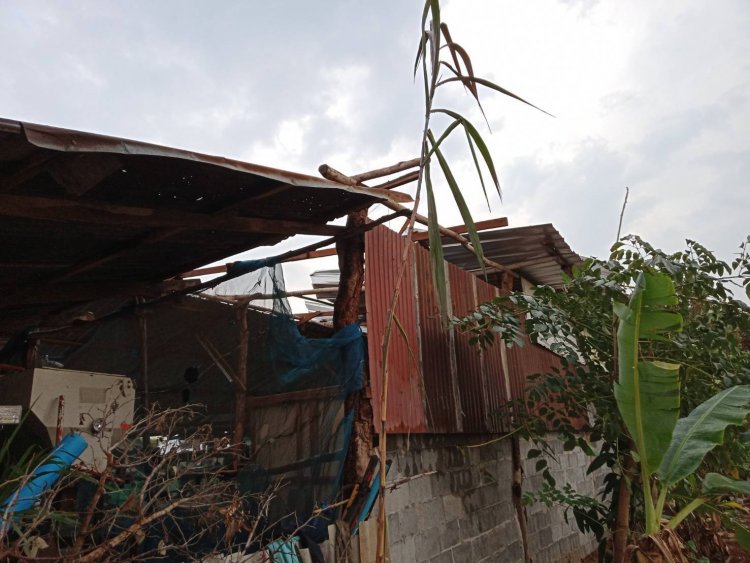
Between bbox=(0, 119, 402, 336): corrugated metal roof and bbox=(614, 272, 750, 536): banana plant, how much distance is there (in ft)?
5.29

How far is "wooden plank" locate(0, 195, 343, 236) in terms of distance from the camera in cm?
299

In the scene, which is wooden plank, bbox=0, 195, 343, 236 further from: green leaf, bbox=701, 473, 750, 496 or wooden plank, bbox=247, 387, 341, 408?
green leaf, bbox=701, 473, 750, 496

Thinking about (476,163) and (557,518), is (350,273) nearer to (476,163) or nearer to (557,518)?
(476,163)

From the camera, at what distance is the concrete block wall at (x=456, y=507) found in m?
4.14

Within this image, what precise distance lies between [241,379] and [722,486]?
10.4ft

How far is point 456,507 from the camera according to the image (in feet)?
15.9

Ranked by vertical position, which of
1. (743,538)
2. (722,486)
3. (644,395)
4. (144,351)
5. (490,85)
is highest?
(490,85)

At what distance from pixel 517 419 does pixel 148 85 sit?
13.9 feet

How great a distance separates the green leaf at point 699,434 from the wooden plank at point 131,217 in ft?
8.35

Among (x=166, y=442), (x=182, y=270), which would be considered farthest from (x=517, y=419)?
(x=166, y=442)

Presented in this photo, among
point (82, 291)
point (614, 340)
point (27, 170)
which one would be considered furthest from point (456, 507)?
point (27, 170)

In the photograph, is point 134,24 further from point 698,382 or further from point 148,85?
point 698,382

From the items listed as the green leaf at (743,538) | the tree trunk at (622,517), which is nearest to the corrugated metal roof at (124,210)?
the tree trunk at (622,517)

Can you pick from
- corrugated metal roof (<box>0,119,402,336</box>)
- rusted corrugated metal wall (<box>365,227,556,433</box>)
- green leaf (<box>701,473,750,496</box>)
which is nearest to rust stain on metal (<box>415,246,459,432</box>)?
rusted corrugated metal wall (<box>365,227,556,433</box>)
